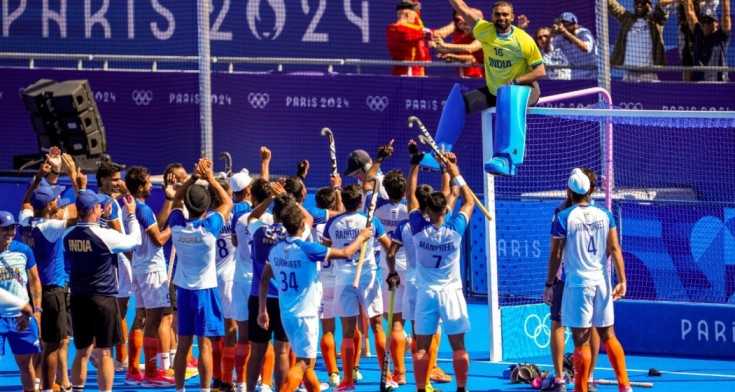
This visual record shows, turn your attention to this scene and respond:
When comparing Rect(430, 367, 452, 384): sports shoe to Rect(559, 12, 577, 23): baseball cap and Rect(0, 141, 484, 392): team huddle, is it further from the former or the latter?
Rect(559, 12, 577, 23): baseball cap

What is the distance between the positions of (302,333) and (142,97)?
10.8 metres

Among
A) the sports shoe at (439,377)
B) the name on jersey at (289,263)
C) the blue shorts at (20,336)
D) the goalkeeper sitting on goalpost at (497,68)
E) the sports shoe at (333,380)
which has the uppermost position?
the goalkeeper sitting on goalpost at (497,68)

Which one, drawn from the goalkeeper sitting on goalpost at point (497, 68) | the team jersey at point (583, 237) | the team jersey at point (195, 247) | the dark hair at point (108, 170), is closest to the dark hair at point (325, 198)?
the team jersey at point (195, 247)

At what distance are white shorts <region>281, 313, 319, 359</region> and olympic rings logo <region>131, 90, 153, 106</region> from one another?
10.6 m

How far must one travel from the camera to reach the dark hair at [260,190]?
13531mm

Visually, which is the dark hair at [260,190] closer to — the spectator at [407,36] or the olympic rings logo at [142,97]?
the spectator at [407,36]

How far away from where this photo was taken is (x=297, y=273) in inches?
490

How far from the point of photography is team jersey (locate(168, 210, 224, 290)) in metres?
13.4

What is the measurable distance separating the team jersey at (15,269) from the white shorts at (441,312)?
3.39 meters

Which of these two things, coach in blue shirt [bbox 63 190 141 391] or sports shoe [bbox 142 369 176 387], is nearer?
coach in blue shirt [bbox 63 190 141 391]

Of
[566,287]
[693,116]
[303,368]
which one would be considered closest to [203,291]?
[303,368]

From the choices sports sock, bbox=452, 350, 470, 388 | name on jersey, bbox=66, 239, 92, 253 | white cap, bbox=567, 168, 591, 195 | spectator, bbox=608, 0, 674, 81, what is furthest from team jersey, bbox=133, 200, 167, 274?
spectator, bbox=608, 0, 674, 81

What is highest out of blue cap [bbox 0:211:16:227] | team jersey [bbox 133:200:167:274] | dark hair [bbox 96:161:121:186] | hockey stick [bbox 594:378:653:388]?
dark hair [bbox 96:161:121:186]

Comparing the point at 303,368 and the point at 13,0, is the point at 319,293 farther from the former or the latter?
the point at 13,0
